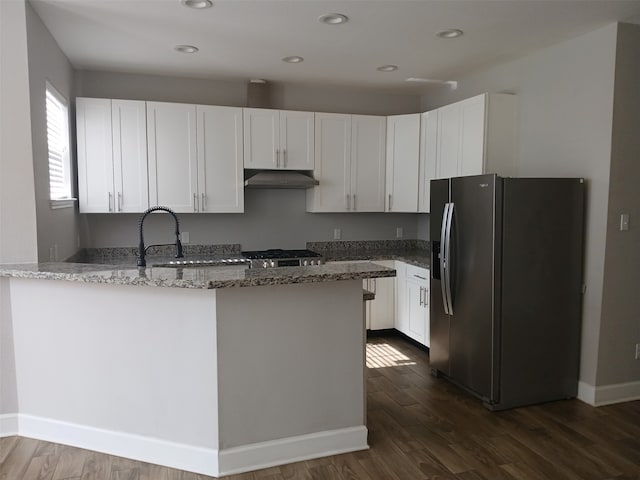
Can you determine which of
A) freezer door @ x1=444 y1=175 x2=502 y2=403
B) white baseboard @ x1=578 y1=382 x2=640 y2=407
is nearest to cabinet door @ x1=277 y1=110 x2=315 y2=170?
freezer door @ x1=444 y1=175 x2=502 y2=403

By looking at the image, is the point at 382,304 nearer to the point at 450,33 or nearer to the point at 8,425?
the point at 450,33

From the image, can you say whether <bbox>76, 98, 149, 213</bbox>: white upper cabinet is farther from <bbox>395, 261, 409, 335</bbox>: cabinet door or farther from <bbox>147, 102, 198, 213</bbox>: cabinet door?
<bbox>395, 261, 409, 335</bbox>: cabinet door

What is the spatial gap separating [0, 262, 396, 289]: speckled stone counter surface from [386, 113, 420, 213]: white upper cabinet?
243 centimetres

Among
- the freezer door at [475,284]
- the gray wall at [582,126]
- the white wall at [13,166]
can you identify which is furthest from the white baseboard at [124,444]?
the gray wall at [582,126]

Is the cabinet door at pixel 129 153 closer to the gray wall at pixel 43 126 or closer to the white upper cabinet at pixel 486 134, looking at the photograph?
the gray wall at pixel 43 126

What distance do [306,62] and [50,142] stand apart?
214 cm

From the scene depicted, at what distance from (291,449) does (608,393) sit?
2384mm

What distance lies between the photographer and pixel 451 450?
9.09 ft

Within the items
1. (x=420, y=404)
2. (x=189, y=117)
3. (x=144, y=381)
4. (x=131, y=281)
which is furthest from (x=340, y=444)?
(x=189, y=117)

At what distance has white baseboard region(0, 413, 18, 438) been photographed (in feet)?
9.37

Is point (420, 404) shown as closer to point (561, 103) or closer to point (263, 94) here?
point (561, 103)

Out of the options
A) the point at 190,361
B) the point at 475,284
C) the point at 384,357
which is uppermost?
the point at 475,284

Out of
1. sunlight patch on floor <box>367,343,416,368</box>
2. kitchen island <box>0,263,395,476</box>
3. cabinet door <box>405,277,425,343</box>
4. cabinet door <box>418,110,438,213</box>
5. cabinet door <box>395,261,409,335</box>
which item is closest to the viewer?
kitchen island <box>0,263,395,476</box>

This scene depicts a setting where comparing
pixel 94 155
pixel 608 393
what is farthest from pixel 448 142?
pixel 94 155
